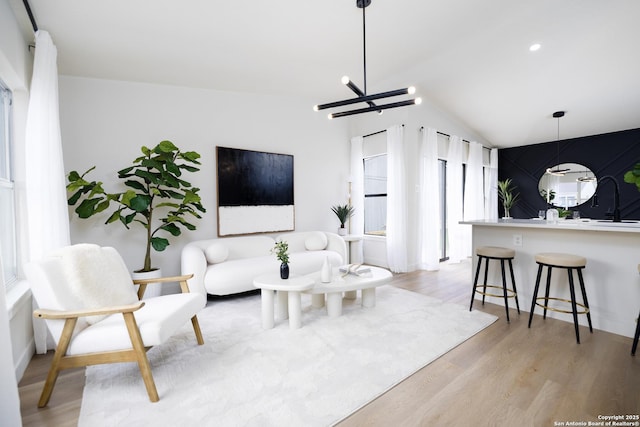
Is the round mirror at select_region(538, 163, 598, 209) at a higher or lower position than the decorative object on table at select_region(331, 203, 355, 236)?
higher

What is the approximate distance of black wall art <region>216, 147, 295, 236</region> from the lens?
14.1 ft

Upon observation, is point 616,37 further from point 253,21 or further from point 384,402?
point 384,402

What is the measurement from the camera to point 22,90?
2.50 metres

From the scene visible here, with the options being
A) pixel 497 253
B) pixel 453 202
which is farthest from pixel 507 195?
pixel 497 253

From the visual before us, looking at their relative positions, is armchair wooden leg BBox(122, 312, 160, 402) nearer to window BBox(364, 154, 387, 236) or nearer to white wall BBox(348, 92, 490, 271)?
white wall BBox(348, 92, 490, 271)

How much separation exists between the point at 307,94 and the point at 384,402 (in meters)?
4.51

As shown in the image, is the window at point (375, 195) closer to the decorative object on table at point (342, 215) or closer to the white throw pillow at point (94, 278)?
the decorative object on table at point (342, 215)

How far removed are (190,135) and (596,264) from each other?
503 centimetres

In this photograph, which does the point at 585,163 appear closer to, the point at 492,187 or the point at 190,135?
the point at 492,187

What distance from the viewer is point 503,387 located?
6.13 feet

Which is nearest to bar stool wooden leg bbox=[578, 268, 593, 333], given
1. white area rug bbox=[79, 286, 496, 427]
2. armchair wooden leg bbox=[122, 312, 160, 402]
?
white area rug bbox=[79, 286, 496, 427]

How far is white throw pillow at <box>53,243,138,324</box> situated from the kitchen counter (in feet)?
12.2

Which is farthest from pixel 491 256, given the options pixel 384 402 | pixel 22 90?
pixel 22 90

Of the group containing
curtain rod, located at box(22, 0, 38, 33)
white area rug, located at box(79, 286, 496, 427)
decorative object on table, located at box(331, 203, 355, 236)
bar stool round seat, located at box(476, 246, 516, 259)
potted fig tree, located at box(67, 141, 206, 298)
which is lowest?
white area rug, located at box(79, 286, 496, 427)
